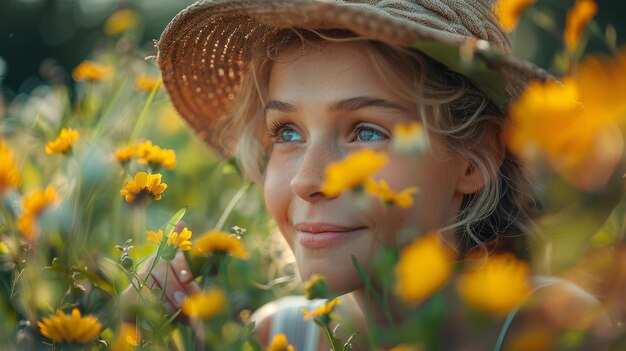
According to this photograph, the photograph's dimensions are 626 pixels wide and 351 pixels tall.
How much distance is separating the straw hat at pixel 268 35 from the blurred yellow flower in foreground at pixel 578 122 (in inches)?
3.1

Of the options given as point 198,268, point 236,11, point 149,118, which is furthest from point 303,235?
point 149,118

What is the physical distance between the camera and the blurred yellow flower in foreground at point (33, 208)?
39.9 inches

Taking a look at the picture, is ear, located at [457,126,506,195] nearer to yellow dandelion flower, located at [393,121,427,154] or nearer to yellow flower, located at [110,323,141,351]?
yellow dandelion flower, located at [393,121,427,154]

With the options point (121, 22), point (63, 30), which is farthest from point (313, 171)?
point (63, 30)

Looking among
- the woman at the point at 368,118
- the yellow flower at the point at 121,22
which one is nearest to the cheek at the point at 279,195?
the woman at the point at 368,118

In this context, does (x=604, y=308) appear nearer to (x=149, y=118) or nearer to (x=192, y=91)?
(x=192, y=91)

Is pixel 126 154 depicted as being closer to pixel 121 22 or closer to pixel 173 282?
pixel 173 282

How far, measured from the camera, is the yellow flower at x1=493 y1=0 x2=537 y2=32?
1170 millimetres

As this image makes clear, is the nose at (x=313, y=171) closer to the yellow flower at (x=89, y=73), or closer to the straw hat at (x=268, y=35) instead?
the straw hat at (x=268, y=35)

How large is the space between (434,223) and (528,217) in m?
0.20

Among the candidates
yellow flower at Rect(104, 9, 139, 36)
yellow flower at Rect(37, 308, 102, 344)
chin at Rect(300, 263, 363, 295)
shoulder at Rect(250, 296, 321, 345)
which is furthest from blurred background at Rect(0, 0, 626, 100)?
yellow flower at Rect(37, 308, 102, 344)

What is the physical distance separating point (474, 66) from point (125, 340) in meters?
0.46

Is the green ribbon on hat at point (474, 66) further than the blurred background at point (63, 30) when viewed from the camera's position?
No

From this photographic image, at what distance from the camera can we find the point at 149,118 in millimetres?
1946
